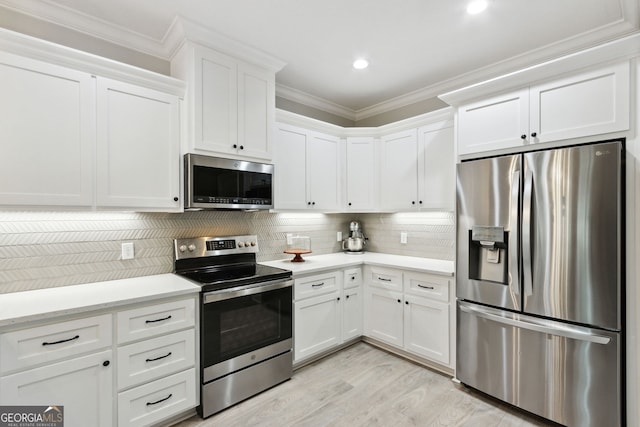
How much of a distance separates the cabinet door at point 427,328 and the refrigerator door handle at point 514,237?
64 centimetres

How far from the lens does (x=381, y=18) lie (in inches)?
85.1

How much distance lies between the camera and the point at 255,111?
104 inches

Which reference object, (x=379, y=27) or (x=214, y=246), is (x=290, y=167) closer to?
(x=214, y=246)

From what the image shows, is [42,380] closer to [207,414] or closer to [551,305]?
[207,414]

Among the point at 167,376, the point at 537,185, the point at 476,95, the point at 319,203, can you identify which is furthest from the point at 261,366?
the point at 476,95

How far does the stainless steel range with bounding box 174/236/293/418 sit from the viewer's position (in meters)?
2.12

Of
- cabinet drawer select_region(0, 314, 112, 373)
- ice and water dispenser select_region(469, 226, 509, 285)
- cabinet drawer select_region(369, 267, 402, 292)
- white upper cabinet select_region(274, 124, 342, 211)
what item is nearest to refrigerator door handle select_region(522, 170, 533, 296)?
ice and water dispenser select_region(469, 226, 509, 285)

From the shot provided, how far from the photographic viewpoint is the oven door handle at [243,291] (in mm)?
2100

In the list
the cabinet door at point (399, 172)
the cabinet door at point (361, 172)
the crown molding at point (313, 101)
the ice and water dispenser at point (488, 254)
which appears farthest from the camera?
the cabinet door at point (361, 172)

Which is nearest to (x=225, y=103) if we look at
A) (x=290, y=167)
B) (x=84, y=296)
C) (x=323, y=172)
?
(x=290, y=167)

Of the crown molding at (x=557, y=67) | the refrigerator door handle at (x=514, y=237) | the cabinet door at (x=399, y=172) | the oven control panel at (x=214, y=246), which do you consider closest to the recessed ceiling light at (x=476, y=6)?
the crown molding at (x=557, y=67)

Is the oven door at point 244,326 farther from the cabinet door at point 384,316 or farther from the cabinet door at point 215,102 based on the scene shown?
the cabinet door at point 215,102

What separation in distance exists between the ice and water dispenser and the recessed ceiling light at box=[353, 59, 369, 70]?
5.62 feet

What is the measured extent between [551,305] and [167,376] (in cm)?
250
